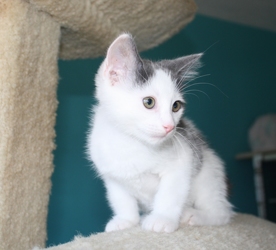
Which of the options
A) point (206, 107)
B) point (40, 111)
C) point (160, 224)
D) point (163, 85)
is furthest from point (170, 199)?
point (206, 107)

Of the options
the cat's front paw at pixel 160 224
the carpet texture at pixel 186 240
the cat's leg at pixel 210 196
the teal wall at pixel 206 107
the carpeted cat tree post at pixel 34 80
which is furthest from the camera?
the teal wall at pixel 206 107

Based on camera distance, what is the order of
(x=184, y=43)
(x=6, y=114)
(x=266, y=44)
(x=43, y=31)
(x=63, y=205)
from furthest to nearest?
(x=266, y=44), (x=184, y=43), (x=63, y=205), (x=43, y=31), (x=6, y=114)

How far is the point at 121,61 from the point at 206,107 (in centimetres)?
180

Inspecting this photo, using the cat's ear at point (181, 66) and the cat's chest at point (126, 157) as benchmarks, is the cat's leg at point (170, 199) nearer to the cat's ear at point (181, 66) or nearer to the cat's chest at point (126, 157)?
the cat's chest at point (126, 157)

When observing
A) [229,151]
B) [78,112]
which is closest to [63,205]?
[78,112]

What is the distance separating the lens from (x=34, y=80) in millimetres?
1163

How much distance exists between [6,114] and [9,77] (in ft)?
0.35

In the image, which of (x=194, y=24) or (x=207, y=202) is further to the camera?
(x=194, y=24)

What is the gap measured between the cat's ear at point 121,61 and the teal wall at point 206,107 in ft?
3.38

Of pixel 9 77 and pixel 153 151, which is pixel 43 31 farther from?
pixel 153 151

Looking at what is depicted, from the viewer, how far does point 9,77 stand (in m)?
1.06

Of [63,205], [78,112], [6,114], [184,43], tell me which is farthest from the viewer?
[184,43]

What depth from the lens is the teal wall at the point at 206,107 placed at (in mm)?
2020

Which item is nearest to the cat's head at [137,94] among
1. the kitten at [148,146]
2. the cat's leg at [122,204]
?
the kitten at [148,146]
